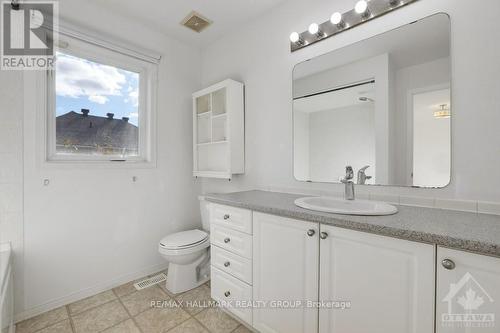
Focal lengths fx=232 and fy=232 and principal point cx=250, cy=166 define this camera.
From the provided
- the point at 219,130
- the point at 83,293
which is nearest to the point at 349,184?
the point at 219,130

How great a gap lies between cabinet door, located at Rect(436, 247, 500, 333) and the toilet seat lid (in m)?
1.64

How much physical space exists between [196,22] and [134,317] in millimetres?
2508

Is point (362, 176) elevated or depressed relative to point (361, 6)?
depressed

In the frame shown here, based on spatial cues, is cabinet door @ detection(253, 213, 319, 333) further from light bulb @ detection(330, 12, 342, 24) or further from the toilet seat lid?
light bulb @ detection(330, 12, 342, 24)

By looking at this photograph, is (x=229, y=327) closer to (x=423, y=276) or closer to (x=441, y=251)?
(x=423, y=276)

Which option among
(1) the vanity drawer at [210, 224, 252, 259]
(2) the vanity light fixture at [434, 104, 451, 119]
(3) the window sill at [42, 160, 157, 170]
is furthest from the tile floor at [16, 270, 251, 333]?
(2) the vanity light fixture at [434, 104, 451, 119]

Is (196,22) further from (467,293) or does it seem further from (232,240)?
(467,293)

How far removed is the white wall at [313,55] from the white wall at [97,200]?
0.40 meters

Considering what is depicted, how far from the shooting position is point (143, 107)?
2.28 meters

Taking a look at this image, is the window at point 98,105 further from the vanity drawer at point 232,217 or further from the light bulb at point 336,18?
the light bulb at point 336,18

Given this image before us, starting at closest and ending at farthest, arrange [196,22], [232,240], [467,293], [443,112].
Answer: [467,293] → [443,112] → [232,240] → [196,22]

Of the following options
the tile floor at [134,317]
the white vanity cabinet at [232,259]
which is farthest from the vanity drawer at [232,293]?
the tile floor at [134,317]

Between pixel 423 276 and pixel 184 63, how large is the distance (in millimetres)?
2639

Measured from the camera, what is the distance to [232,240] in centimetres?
157
